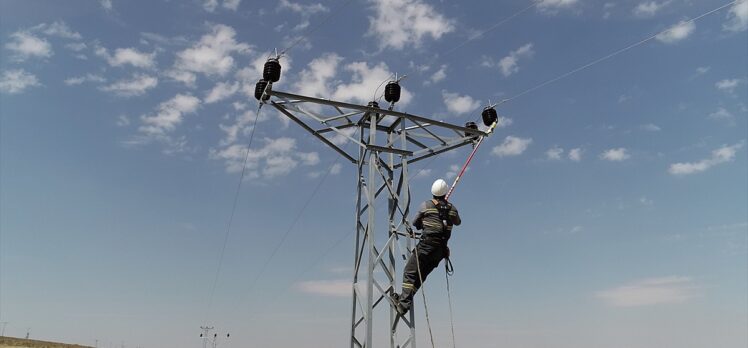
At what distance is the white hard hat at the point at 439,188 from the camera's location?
9625mm

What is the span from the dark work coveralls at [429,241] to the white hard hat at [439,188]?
0.36 feet

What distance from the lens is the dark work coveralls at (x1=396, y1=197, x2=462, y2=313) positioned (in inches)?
369

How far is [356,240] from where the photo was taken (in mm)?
10547

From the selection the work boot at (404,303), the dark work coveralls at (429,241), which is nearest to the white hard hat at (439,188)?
the dark work coveralls at (429,241)

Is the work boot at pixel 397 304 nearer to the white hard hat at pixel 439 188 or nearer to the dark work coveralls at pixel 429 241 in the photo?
the dark work coveralls at pixel 429 241

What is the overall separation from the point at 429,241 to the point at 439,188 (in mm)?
1082

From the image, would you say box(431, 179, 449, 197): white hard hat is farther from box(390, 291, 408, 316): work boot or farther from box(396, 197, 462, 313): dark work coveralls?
box(390, 291, 408, 316): work boot

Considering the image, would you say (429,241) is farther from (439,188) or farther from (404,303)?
(404,303)

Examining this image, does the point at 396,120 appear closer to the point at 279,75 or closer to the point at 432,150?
the point at 432,150

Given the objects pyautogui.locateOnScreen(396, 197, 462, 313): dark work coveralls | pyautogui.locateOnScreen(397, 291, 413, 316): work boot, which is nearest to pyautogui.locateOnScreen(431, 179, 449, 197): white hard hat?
pyautogui.locateOnScreen(396, 197, 462, 313): dark work coveralls

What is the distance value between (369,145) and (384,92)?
175cm

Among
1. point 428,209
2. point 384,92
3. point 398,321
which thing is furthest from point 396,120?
point 398,321

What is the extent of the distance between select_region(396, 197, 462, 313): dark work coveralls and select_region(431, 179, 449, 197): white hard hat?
0.36 feet

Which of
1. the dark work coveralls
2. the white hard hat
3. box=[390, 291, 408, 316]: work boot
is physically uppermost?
the white hard hat
